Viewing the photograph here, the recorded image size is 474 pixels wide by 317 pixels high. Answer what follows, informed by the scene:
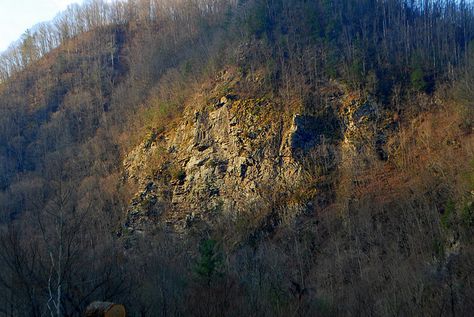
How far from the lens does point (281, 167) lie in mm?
39281

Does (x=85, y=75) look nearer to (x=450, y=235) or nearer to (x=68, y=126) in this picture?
(x=68, y=126)

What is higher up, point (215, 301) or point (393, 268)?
point (215, 301)

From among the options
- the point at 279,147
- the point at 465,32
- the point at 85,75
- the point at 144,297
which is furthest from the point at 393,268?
the point at 85,75

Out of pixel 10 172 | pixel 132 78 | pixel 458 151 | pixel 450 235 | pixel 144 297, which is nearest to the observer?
pixel 144 297

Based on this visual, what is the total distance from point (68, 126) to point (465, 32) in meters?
47.4

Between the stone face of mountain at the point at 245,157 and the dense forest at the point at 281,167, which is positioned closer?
the dense forest at the point at 281,167

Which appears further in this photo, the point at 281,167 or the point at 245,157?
the point at 245,157

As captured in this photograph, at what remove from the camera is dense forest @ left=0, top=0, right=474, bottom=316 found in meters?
17.9

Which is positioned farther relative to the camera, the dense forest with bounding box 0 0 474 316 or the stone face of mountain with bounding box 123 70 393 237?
the stone face of mountain with bounding box 123 70 393 237

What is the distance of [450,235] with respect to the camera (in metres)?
27.9

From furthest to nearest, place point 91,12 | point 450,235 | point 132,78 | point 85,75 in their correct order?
point 91,12 → point 85,75 → point 132,78 → point 450,235

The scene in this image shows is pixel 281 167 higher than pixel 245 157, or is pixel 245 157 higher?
pixel 245 157

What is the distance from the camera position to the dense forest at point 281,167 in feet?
58.7

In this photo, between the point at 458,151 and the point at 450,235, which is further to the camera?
the point at 458,151
